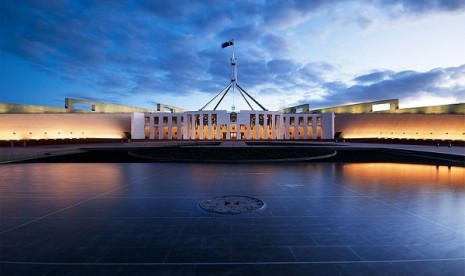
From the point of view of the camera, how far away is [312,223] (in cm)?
529

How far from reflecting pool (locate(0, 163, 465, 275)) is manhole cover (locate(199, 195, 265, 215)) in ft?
0.77

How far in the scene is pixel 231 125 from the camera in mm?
50906

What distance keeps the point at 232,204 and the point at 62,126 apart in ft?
176

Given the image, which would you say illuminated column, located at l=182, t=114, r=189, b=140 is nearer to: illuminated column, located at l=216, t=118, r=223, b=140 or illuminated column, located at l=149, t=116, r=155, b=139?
illuminated column, located at l=216, t=118, r=223, b=140

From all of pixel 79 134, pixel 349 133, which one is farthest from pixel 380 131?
pixel 79 134

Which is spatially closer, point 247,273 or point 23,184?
point 247,273

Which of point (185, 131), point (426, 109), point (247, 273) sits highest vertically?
point (426, 109)

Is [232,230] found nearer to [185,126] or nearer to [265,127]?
[265,127]

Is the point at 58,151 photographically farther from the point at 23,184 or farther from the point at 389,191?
the point at 389,191

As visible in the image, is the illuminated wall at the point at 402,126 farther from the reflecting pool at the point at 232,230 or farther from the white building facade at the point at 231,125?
the reflecting pool at the point at 232,230

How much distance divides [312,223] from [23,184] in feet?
30.8

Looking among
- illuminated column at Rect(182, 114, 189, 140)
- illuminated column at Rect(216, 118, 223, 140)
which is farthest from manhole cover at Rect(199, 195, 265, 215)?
illuminated column at Rect(182, 114, 189, 140)

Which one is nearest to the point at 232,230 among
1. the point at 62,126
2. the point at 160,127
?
the point at 160,127

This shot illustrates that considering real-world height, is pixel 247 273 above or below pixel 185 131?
below
